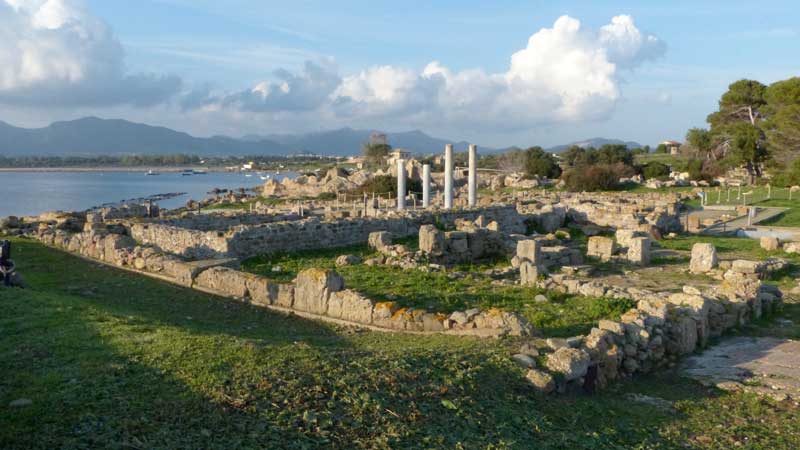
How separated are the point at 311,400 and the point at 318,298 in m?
5.48

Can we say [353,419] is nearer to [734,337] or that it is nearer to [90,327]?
[90,327]

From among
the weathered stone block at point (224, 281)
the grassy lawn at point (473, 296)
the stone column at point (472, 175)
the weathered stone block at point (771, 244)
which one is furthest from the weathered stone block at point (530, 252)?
the stone column at point (472, 175)

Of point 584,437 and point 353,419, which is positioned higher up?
point 353,419

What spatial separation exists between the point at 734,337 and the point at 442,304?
197 inches

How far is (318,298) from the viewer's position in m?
11.2

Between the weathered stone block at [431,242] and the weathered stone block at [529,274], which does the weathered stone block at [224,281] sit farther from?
the weathered stone block at [431,242]

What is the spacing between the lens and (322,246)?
20.1 m

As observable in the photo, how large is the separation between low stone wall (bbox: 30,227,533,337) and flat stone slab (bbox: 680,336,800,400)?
2482 mm

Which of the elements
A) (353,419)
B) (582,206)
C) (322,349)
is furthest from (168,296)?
(582,206)

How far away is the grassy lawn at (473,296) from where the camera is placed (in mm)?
10633

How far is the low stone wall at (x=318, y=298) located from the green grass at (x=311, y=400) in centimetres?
73

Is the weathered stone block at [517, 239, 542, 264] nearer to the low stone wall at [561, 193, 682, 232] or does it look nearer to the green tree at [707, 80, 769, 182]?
the low stone wall at [561, 193, 682, 232]

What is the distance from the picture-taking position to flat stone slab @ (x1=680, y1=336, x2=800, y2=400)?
25.6 ft

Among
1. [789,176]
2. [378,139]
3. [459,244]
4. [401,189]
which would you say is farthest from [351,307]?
[378,139]
